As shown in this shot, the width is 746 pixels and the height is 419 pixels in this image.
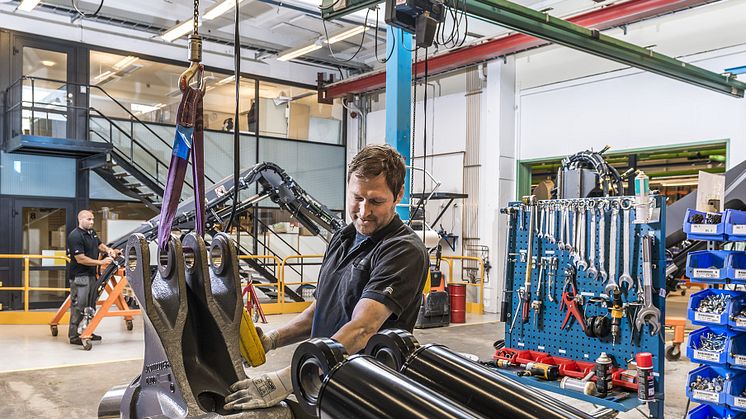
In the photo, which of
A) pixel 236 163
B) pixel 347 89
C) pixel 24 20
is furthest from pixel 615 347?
pixel 24 20

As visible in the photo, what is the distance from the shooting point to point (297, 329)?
1.97 metres

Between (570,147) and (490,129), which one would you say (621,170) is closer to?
(570,147)

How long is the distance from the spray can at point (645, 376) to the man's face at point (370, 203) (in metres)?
2.40

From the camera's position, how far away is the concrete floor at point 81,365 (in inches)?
197

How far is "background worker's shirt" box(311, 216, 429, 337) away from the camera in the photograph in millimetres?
1742

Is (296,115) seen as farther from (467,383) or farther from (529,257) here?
(467,383)

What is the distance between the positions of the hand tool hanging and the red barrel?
8.48 meters

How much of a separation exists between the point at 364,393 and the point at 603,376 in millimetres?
3545

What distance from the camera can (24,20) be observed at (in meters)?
10.9

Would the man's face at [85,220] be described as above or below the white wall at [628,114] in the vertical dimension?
below

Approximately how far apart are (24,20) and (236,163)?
1152 centimetres

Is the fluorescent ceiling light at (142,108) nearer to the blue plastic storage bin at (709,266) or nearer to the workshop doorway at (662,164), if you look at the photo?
the workshop doorway at (662,164)

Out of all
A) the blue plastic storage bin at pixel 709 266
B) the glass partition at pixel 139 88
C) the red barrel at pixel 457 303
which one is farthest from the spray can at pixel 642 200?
the glass partition at pixel 139 88

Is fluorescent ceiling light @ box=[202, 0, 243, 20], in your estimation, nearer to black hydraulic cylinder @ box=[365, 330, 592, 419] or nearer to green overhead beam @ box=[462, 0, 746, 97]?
green overhead beam @ box=[462, 0, 746, 97]
